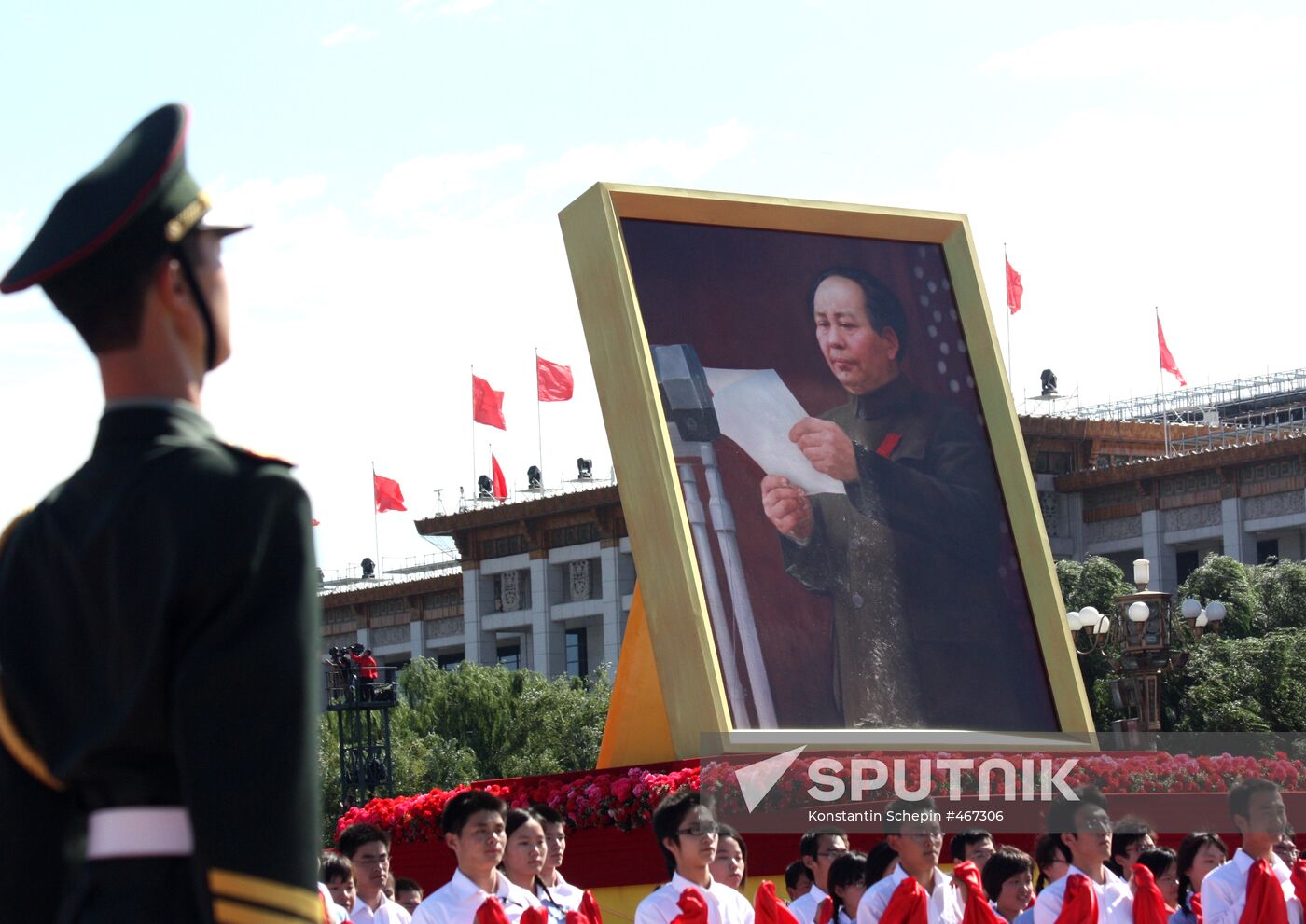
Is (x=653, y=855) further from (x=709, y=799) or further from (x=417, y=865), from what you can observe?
(x=417, y=865)

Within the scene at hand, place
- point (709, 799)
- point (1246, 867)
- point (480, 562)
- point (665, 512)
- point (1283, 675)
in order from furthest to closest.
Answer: point (480, 562) < point (1283, 675) < point (665, 512) < point (709, 799) < point (1246, 867)

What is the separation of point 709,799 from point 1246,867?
2641 mm

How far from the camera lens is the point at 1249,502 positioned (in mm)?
45344

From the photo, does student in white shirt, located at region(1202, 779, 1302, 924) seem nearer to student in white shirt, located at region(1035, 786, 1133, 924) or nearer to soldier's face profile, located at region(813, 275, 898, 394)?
student in white shirt, located at region(1035, 786, 1133, 924)

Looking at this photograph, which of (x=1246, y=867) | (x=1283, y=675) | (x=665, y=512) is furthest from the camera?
(x=1283, y=675)

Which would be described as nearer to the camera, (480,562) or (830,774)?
(830,774)

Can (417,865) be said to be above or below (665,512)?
below

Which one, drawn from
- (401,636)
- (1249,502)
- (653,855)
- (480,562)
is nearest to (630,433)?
(653,855)

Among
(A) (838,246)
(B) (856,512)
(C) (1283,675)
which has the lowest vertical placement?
(C) (1283,675)

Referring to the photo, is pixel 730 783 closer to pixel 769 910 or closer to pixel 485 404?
pixel 769 910

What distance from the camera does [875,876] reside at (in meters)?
8.73

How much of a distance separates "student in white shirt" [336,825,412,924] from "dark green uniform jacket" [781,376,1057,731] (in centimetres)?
327

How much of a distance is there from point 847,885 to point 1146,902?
4.63 ft

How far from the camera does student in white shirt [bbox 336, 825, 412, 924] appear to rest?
8.22m
